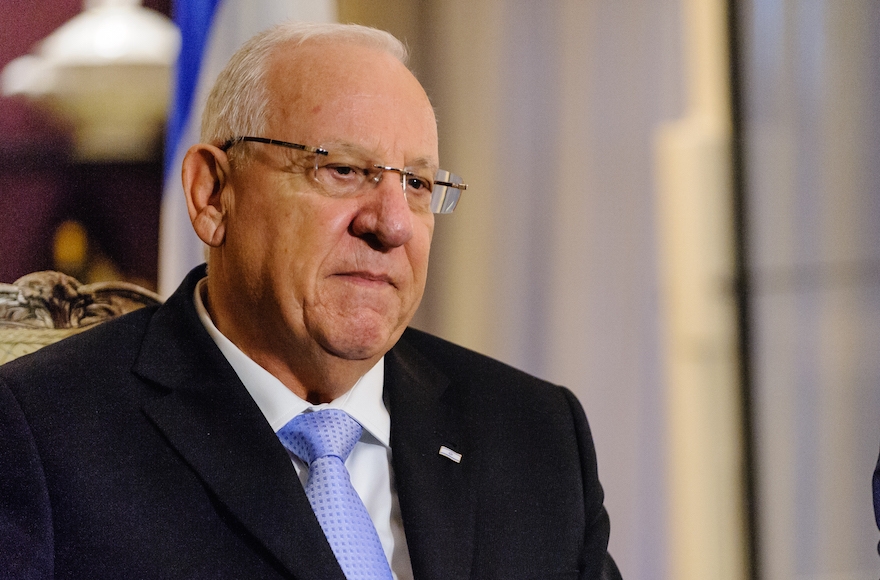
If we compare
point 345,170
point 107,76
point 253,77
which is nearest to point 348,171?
point 345,170

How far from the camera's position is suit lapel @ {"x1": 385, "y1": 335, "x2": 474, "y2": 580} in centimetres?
134

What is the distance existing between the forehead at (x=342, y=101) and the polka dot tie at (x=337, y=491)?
473 millimetres

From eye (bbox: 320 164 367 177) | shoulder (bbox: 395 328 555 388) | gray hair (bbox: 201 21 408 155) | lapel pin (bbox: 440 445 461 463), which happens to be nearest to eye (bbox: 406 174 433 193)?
eye (bbox: 320 164 367 177)

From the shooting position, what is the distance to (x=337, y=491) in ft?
4.28

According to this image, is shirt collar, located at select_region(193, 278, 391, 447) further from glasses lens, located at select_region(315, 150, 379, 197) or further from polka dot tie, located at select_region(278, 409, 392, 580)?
glasses lens, located at select_region(315, 150, 379, 197)

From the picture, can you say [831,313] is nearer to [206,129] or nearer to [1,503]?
[206,129]

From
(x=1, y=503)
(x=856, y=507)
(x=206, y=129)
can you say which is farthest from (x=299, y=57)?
(x=856, y=507)

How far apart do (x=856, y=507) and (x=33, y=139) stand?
2.28 metres

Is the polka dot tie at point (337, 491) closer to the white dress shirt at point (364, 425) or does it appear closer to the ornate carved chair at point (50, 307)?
the white dress shirt at point (364, 425)

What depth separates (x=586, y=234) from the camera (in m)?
2.25

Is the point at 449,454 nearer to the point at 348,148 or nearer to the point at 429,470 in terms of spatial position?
the point at 429,470

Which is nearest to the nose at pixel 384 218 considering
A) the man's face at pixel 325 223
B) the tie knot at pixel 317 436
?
the man's face at pixel 325 223

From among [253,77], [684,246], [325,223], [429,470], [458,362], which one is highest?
[253,77]

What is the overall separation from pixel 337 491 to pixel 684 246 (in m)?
1.41
